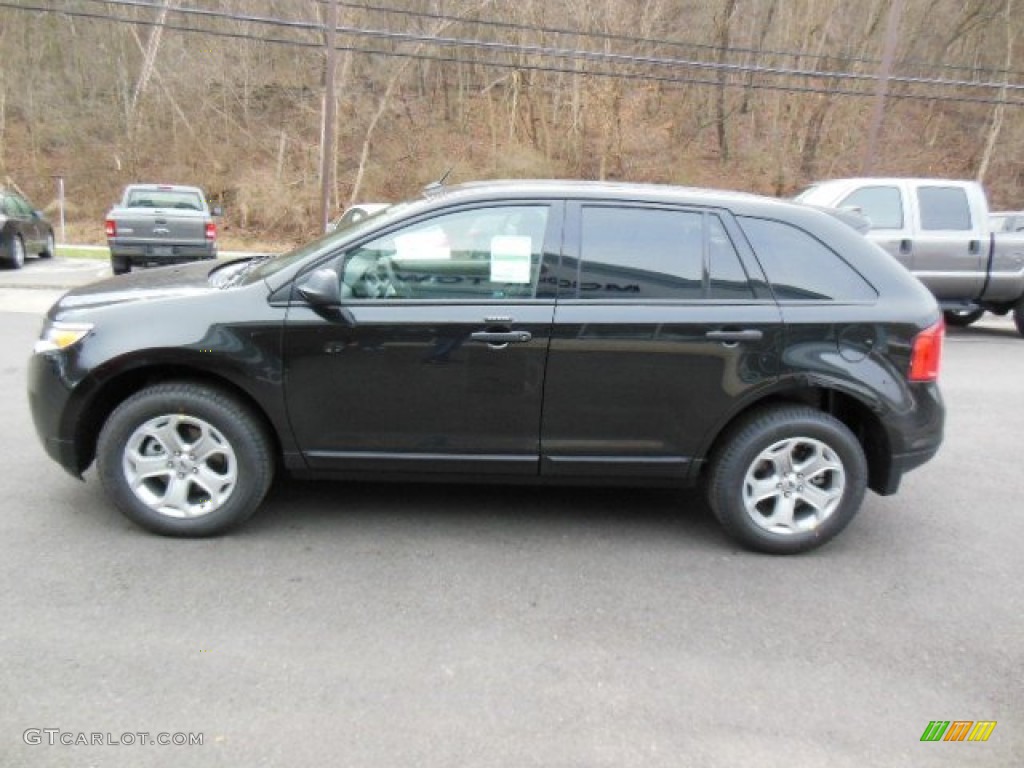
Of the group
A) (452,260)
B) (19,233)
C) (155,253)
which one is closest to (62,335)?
(452,260)

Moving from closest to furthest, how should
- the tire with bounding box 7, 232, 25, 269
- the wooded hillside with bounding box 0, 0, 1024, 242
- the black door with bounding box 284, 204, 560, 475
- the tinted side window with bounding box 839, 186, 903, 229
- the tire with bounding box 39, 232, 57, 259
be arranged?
the black door with bounding box 284, 204, 560, 475 < the tinted side window with bounding box 839, 186, 903, 229 < the tire with bounding box 7, 232, 25, 269 < the tire with bounding box 39, 232, 57, 259 < the wooded hillside with bounding box 0, 0, 1024, 242

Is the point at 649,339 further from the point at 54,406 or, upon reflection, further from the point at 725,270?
the point at 54,406

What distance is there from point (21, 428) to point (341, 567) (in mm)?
3049

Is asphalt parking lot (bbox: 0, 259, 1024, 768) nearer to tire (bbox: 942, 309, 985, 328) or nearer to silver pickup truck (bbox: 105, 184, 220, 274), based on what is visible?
tire (bbox: 942, 309, 985, 328)

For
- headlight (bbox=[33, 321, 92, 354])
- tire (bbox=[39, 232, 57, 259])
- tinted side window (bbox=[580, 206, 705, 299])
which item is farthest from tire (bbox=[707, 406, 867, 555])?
tire (bbox=[39, 232, 57, 259])

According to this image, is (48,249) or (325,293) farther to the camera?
(48,249)

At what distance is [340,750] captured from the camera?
241cm

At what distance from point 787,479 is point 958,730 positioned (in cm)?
136

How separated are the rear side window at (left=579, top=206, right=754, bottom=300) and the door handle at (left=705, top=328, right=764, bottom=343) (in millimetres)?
177

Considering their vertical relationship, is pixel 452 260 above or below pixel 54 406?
above

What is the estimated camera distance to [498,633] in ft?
10.1

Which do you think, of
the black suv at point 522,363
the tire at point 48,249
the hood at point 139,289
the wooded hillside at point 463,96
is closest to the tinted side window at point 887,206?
the black suv at point 522,363

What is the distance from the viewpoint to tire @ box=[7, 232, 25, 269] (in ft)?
47.6

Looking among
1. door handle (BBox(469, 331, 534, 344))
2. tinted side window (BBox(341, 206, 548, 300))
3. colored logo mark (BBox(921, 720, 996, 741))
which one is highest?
tinted side window (BBox(341, 206, 548, 300))
